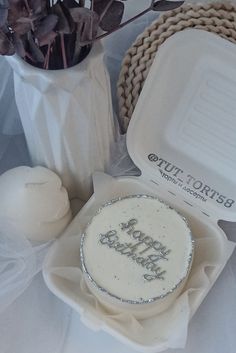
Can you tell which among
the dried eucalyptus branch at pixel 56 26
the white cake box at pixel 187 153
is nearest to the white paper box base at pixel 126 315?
the white cake box at pixel 187 153

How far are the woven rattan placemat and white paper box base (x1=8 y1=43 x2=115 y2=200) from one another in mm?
46

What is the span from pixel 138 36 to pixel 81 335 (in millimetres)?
308

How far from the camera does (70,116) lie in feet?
2.05

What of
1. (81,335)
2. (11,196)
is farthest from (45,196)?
(81,335)

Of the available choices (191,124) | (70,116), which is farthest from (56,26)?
(191,124)

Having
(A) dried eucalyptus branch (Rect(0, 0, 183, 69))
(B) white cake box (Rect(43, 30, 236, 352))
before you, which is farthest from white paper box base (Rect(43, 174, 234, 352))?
(A) dried eucalyptus branch (Rect(0, 0, 183, 69))

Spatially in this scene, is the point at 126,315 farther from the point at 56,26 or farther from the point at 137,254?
the point at 56,26

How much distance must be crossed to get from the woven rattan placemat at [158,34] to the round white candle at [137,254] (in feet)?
0.37

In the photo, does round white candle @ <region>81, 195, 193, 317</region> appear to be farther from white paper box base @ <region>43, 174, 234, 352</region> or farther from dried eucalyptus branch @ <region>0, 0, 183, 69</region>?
dried eucalyptus branch @ <region>0, 0, 183, 69</region>

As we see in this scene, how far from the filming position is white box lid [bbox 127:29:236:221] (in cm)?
68

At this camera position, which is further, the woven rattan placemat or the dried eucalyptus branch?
the woven rattan placemat

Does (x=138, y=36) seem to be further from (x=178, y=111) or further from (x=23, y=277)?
(x=23, y=277)

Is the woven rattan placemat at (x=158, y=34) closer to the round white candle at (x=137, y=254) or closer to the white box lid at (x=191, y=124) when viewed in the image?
the white box lid at (x=191, y=124)

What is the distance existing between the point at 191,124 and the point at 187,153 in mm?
31
